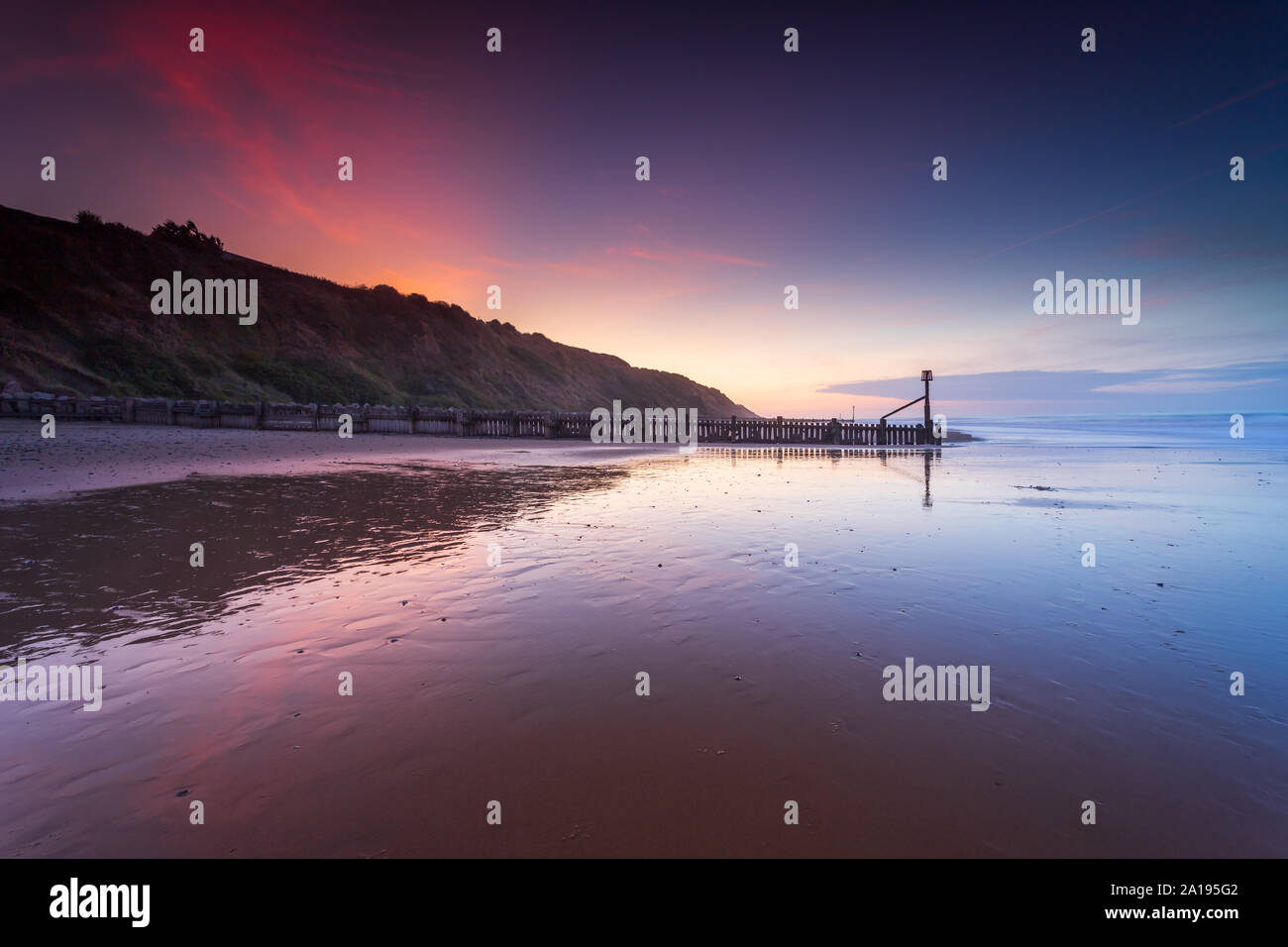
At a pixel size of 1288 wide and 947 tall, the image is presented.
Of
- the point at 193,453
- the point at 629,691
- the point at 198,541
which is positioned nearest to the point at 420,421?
the point at 193,453

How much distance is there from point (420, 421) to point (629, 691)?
33.4 metres

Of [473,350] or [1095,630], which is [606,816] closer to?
[1095,630]

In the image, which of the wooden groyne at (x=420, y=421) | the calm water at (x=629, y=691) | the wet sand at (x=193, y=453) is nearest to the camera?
the calm water at (x=629, y=691)

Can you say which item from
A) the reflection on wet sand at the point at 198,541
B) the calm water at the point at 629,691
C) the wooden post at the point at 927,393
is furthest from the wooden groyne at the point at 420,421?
the calm water at the point at 629,691

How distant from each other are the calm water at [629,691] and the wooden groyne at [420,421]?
24.6 metres

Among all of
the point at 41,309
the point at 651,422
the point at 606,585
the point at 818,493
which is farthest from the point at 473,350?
the point at 606,585

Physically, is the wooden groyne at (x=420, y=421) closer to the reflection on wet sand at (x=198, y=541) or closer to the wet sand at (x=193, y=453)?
the wet sand at (x=193, y=453)

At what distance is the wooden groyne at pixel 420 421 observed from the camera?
2825 centimetres

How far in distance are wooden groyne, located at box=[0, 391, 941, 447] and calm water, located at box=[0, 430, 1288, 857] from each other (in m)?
24.6

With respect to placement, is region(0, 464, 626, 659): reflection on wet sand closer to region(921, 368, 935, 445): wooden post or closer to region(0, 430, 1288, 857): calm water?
region(0, 430, 1288, 857): calm water

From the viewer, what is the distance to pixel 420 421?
34.2 meters

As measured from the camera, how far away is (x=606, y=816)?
2725 mm

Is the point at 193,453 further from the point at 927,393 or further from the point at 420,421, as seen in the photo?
the point at 927,393

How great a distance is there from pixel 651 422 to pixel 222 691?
111 feet
